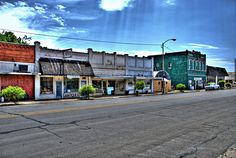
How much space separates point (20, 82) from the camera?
2567 centimetres

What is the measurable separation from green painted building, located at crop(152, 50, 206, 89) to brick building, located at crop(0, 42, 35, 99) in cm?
3683

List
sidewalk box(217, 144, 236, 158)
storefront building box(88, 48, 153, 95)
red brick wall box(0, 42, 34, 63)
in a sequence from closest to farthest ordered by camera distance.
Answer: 1. sidewalk box(217, 144, 236, 158)
2. red brick wall box(0, 42, 34, 63)
3. storefront building box(88, 48, 153, 95)

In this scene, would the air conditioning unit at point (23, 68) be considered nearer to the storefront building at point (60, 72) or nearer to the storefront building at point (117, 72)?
the storefront building at point (60, 72)

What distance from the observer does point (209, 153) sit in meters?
6.16

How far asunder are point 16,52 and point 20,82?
10.9 feet

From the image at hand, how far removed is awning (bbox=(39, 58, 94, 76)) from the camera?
27250 mm

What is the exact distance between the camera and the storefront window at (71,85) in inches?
1176

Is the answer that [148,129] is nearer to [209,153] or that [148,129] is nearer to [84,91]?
[209,153]

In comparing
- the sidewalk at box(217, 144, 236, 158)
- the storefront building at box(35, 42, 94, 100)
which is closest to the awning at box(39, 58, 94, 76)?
the storefront building at box(35, 42, 94, 100)

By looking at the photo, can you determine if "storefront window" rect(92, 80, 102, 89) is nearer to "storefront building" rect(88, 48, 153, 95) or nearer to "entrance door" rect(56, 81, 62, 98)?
"storefront building" rect(88, 48, 153, 95)

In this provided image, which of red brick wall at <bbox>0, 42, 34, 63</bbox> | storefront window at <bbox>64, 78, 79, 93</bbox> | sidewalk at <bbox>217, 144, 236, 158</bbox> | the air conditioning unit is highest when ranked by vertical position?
red brick wall at <bbox>0, 42, 34, 63</bbox>

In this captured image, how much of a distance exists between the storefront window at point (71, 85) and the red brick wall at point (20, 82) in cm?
452

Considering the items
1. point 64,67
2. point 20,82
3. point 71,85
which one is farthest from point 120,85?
point 20,82

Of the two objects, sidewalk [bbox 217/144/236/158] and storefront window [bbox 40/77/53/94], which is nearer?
sidewalk [bbox 217/144/236/158]
